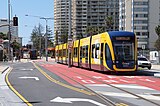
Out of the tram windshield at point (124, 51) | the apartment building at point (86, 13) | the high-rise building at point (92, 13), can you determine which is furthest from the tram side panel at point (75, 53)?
the high-rise building at point (92, 13)

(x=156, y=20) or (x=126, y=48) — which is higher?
(x=156, y=20)

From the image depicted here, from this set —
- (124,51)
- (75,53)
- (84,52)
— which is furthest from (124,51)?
(75,53)

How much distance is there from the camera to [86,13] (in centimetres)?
12712

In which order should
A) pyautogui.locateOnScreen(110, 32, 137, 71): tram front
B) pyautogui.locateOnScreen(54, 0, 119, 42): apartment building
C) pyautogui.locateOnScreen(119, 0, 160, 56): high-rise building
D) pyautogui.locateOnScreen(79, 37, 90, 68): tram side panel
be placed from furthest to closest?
1. pyautogui.locateOnScreen(119, 0, 160, 56): high-rise building
2. pyautogui.locateOnScreen(54, 0, 119, 42): apartment building
3. pyautogui.locateOnScreen(79, 37, 90, 68): tram side panel
4. pyautogui.locateOnScreen(110, 32, 137, 71): tram front

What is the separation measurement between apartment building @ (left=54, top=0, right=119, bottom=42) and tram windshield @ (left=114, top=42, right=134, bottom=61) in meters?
83.0

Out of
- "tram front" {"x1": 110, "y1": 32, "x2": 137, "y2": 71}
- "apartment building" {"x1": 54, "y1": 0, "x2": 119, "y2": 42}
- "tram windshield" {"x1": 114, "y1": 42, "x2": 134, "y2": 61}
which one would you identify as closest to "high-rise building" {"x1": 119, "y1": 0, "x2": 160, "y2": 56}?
"apartment building" {"x1": 54, "y1": 0, "x2": 119, "y2": 42}

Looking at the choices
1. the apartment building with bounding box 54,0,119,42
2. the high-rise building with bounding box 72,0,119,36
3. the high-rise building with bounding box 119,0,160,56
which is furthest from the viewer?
the high-rise building with bounding box 119,0,160,56

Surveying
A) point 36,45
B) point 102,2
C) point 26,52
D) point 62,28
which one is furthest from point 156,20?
point 36,45

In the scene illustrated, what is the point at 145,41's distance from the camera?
147750mm

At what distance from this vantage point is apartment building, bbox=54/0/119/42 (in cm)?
12077

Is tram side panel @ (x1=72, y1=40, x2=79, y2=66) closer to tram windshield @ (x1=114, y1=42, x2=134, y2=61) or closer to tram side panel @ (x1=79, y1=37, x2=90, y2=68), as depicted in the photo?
tram side panel @ (x1=79, y1=37, x2=90, y2=68)

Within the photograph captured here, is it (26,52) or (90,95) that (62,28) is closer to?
(26,52)

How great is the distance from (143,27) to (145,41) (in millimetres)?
5617

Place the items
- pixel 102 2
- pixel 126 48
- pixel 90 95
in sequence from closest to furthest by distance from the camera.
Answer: pixel 90 95 < pixel 126 48 < pixel 102 2
